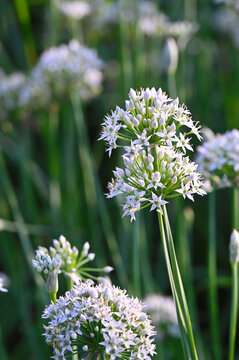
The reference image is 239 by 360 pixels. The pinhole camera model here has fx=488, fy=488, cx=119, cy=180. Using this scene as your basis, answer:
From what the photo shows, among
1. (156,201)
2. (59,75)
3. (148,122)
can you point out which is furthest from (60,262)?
(59,75)

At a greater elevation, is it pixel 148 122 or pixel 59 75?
pixel 59 75

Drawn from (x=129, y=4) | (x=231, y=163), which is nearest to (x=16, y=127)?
(x=129, y=4)

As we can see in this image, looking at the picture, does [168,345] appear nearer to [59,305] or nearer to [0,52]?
[59,305]

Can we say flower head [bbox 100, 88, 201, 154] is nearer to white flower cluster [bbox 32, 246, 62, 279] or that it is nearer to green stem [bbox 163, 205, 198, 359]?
green stem [bbox 163, 205, 198, 359]

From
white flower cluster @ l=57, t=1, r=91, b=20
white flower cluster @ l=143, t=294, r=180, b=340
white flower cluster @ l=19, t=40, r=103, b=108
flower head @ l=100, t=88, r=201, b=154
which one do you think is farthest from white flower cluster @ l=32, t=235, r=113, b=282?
white flower cluster @ l=57, t=1, r=91, b=20

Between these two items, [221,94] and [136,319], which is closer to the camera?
[136,319]

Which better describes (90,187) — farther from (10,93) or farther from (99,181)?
(10,93)

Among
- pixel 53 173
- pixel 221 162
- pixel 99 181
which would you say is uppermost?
pixel 99 181
